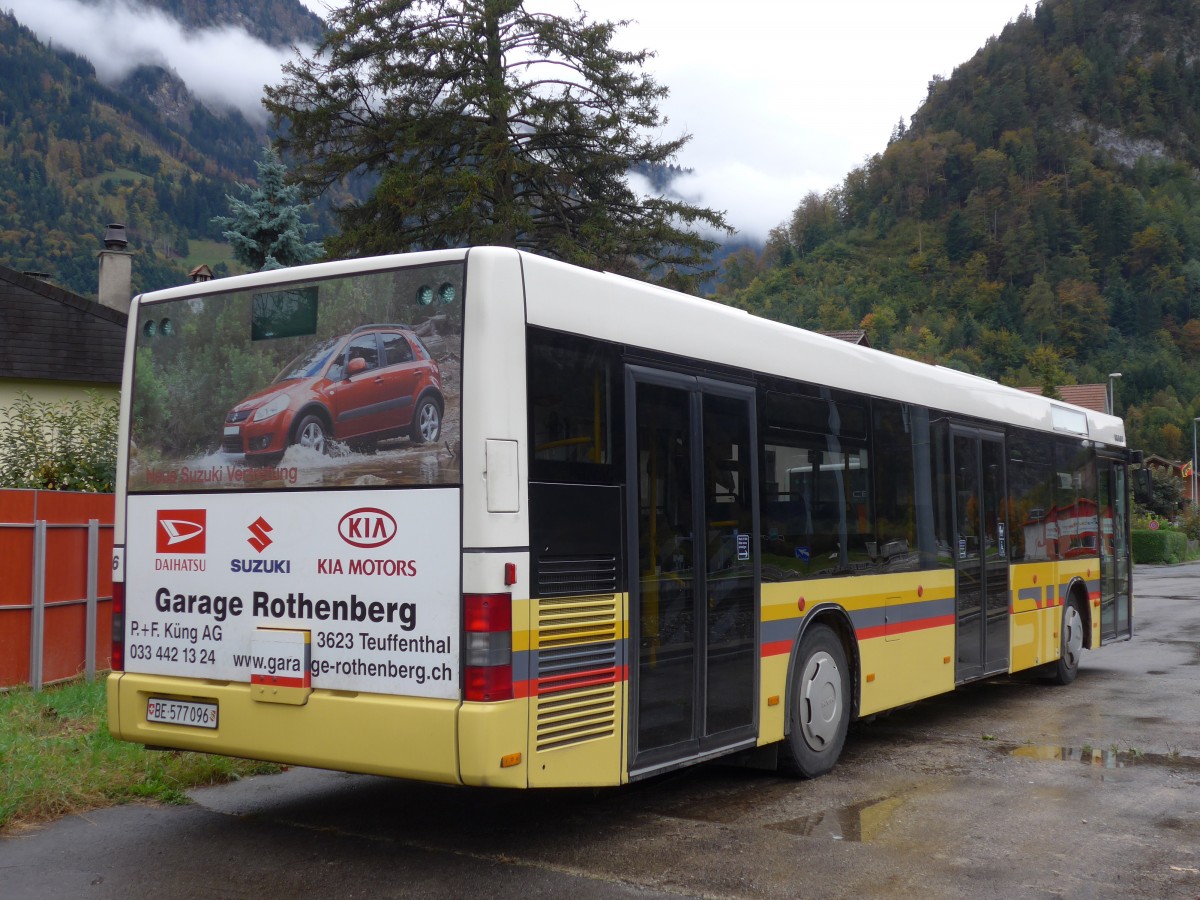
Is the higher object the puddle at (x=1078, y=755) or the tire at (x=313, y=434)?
the tire at (x=313, y=434)

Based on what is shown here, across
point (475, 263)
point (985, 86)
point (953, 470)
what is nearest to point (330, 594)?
point (475, 263)

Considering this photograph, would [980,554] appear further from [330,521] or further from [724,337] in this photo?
[330,521]

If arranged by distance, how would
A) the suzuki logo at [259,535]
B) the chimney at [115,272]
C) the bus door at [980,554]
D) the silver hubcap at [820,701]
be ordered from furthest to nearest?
the chimney at [115,272] < the bus door at [980,554] < the silver hubcap at [820,701] < the suzuki logo at [259,535]

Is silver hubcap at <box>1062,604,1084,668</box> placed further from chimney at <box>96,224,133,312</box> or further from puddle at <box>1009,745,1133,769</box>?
chimney at <box>96,224,133,312</box>

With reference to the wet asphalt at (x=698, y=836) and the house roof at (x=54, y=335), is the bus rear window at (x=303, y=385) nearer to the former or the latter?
the wet asphalt at (x=698, y=836)

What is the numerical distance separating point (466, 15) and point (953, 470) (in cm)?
1856

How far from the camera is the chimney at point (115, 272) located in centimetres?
3397

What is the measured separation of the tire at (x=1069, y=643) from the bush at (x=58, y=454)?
1047 centimetres

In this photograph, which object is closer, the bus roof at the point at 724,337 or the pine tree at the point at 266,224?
the bus roof at the point at 724,337

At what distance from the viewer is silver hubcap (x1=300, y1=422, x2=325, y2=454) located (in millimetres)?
5898

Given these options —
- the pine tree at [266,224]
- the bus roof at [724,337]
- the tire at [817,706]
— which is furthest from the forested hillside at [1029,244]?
the tire at [817,706]

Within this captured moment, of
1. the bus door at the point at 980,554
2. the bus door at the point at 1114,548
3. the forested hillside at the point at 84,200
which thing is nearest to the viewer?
the bus door at the point at 980,554

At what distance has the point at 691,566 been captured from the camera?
6570 mm

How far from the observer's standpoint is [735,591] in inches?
274
